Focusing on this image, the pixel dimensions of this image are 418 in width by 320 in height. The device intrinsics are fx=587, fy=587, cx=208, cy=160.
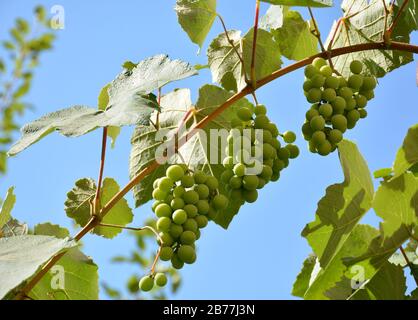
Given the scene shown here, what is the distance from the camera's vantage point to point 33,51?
12.7 ft

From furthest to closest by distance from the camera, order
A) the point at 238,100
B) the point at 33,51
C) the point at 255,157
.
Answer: the point at 33,51 → the point at 238,100 → the point at 255,157

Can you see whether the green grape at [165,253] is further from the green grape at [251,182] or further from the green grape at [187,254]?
the green grape at [251,182]

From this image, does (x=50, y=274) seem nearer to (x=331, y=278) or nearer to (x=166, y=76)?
(x=166, y=76)

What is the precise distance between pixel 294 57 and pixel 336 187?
1.85 feet

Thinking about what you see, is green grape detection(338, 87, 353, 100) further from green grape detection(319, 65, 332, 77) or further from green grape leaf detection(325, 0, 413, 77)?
green grape leaf detection(325, 0, 413, 77)

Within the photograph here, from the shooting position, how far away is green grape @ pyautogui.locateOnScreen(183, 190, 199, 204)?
140cm

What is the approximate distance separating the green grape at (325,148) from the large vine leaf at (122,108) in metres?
0.37

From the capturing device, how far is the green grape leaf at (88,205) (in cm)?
190

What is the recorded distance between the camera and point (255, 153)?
4.74 ft

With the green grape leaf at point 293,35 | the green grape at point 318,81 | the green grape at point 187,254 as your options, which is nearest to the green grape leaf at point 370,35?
the green grape leaf at point 293,35

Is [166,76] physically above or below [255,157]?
above

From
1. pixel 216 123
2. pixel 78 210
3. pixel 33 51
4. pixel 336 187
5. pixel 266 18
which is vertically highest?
pixel 33 51

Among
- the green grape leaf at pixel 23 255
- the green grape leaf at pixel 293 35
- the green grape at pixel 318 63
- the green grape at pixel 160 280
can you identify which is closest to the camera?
the green grape leaf at pixel 23 255
